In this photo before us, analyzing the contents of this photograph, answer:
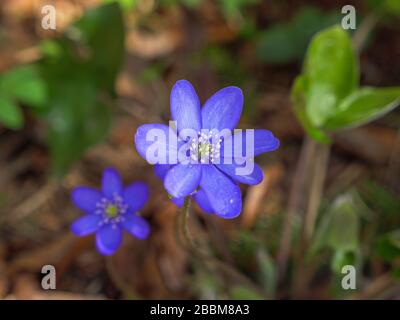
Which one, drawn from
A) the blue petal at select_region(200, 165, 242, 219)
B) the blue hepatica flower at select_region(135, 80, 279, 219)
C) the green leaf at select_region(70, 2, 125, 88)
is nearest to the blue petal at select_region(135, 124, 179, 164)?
the blue hepatica flower at select_region(135, 80, 279, 219)

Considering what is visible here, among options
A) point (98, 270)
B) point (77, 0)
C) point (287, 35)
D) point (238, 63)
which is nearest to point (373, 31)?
point (287, 35)

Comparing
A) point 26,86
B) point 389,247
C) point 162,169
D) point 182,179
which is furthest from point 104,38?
point 389,247

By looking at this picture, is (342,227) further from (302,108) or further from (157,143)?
(157,143)

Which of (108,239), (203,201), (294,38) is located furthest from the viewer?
(294,38)

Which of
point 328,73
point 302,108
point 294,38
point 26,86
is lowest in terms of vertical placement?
point 302,108

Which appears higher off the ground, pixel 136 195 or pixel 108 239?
pixel 136 195

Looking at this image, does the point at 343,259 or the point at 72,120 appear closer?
the point at 343,259

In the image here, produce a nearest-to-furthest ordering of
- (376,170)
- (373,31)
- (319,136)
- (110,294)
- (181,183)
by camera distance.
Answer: (181,183)
(319,136)
(110,294)
(376,170)
(373,31)

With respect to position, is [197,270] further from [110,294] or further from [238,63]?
[238,63]
